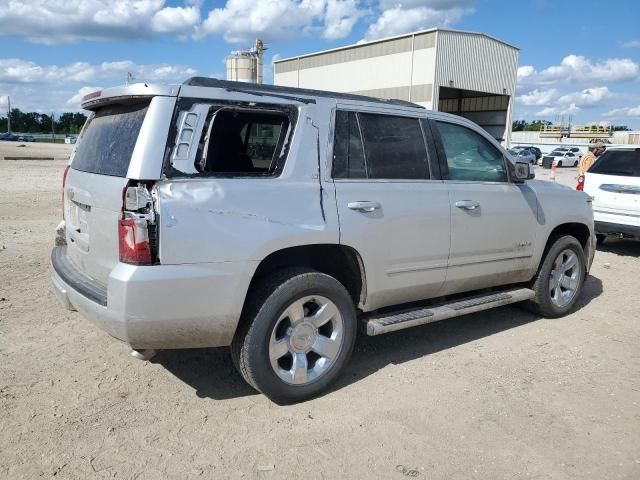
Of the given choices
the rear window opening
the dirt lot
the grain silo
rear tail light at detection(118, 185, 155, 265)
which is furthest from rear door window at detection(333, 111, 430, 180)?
the grain silo

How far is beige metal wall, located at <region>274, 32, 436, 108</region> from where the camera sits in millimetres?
29281

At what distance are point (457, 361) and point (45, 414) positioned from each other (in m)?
2.96

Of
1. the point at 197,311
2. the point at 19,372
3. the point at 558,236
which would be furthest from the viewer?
Result: the point at 558,236

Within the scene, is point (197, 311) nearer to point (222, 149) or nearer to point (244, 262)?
point (244, 262)

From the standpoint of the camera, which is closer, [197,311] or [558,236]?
[197,311]

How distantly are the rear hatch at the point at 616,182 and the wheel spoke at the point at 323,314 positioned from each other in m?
6.57

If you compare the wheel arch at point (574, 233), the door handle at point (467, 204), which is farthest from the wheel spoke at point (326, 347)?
the wheel arch at point (574, 233)

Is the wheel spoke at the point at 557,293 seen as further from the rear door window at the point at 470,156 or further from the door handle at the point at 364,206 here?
the door handle at the point at 364,206

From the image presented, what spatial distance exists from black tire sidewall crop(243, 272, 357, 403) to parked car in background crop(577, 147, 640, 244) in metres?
6.32

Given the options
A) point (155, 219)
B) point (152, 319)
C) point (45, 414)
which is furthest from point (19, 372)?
point (155, 219)

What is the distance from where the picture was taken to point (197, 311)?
10.2 feet

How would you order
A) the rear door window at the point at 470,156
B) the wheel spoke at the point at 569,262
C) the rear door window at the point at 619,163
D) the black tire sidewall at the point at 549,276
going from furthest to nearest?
the rear door window at the point at 619,163 → the wheel spoke at the point at 569,262 → the black tire sidewall at the point at 549,276 → the rear door window at the point at 470,156

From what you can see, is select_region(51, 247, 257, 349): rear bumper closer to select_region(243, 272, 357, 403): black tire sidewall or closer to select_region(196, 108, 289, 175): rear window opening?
select_region(243, 272, 357, 403): black tire sidewall

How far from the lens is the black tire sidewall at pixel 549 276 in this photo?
5.28m
